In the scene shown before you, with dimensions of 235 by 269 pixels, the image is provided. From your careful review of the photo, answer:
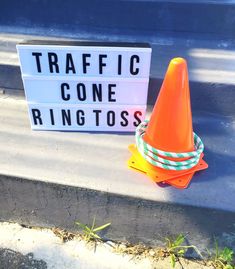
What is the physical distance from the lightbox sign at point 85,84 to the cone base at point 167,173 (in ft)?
0.98

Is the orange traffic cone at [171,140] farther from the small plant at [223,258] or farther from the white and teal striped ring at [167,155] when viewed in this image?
the small plant at [223,258]

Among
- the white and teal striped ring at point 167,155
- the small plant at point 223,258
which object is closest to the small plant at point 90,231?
the white and teal striped ring at point 167,155

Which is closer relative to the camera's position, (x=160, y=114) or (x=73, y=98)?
(x=160, y=114)

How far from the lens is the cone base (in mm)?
1524

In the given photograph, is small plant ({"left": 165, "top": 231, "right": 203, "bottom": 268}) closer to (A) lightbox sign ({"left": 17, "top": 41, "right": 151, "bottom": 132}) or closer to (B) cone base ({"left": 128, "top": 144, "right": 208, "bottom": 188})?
(B) cone base ({"left": 128, "top": 144, "right": 208, "bottom": 188})

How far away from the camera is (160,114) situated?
1462 mm

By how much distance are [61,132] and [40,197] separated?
0.41 metres

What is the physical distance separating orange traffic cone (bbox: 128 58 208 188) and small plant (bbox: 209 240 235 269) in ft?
1.32

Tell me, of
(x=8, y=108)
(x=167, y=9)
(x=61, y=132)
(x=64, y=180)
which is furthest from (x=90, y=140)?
(x=167, y=9)

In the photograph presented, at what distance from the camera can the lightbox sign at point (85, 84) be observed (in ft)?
5.00

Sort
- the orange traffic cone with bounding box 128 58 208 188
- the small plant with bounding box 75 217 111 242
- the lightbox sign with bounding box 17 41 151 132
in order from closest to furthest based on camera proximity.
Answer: the orange traffic cone with bounding box 128 58 208 188, the lightbox sign with bounding box 17 41 151 132, the small plant with bounding box 75 217 111 242

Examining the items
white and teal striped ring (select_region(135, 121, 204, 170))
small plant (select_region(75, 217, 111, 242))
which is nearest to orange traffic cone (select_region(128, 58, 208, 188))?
white and teal striped ring (select_region(135, 121, 204, 170))

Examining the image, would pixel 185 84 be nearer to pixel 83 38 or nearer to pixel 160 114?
pixel 160 114

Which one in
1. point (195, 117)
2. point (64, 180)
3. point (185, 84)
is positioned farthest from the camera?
point (195, 117)
